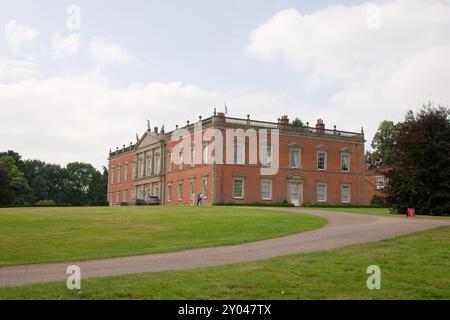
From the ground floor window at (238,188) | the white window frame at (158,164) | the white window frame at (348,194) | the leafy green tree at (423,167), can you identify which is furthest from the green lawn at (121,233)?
the white window frame at (158,164)

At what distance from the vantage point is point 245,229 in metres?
25.0

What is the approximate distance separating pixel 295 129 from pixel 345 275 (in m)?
53.6

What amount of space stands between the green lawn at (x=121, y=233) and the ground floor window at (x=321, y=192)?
119ft

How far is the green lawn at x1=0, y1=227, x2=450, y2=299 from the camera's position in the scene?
34.3ft

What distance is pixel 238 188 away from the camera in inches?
2416

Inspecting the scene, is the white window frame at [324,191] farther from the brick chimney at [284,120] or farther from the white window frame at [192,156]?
the white window frame at [192,156]

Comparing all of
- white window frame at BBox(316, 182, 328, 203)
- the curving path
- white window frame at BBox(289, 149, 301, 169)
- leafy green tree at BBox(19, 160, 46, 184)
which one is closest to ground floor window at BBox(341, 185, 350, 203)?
white window frame at BBox(316, 182, 328, 203)

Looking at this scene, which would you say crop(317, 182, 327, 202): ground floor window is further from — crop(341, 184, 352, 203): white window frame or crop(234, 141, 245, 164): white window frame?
crop(234, 141, 245, 164): white window frame

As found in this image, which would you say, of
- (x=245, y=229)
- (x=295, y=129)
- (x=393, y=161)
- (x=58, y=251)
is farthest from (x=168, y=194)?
(x=58, y=251)

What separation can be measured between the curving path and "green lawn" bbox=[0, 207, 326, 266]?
1134mm

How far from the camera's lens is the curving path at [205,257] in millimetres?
13879

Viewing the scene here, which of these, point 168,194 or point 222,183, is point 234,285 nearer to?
point 222,183

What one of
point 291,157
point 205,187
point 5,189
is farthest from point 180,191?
point 5,189

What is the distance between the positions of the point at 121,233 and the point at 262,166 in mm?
38991
